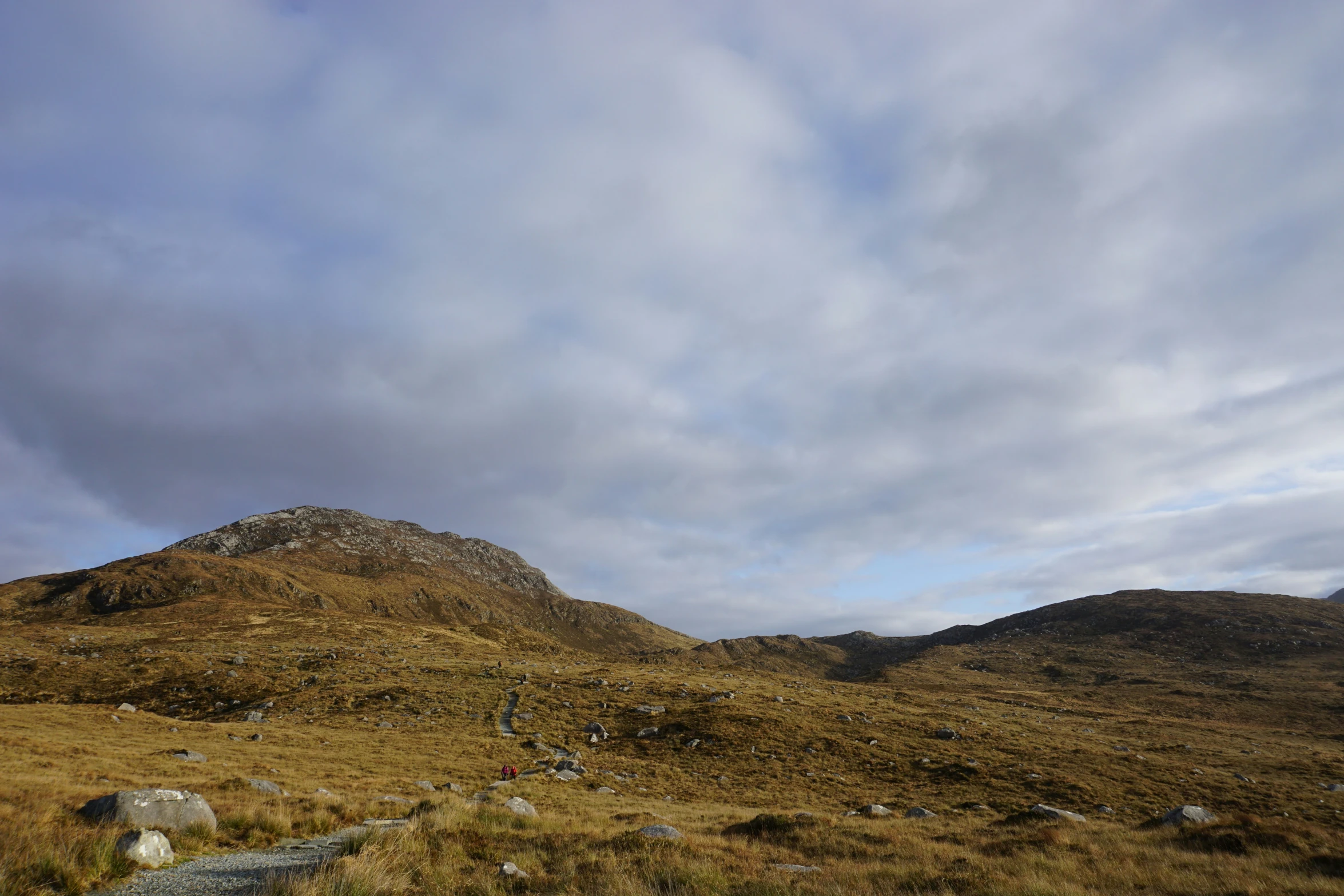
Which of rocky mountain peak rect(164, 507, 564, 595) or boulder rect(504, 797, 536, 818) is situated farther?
rocky mountain peak rect(164, 507, 564, 595)

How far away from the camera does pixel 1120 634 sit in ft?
397

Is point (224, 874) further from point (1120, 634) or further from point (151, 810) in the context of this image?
point (1120, 634)

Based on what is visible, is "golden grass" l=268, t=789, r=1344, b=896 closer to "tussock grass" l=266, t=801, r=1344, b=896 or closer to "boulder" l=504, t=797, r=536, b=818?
"tussock grass" l=266, t=801, r=1344, b=896

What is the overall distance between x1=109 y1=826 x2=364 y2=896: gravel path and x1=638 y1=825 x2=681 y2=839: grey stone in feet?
22.1

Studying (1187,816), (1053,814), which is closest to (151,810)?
(1053,814)

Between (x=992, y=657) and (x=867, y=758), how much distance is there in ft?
295

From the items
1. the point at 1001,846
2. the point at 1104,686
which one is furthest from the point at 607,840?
the point at 1104,686

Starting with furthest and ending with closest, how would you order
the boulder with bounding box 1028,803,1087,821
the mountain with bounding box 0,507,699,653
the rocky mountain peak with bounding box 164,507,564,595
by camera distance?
the rocky mountain peak with bounding box 164,507,564,595, the mountain with bounding box 0,507,699,653, the boulder with bounding box 1028,803,1087,821

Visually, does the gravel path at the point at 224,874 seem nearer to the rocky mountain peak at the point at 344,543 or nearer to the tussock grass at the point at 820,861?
the tussock grass at the point at 820,861

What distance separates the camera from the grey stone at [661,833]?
14.3 m

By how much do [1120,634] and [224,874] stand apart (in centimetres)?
15273

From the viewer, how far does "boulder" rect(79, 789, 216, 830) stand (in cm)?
1154

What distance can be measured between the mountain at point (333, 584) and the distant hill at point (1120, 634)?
37012 millimetres

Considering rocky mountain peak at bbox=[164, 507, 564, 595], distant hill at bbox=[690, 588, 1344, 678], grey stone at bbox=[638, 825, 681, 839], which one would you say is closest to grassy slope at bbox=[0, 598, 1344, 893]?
grey stone at bbox=[638, 825, 681, 839]
